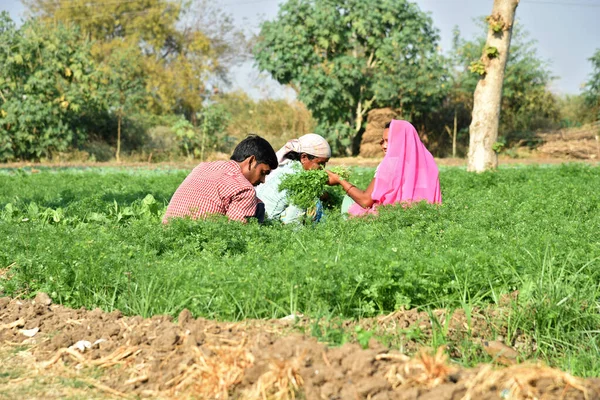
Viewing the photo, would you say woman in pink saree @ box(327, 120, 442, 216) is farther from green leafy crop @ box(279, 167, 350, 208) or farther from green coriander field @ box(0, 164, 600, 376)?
green coriander field @ box(0, 164, 600, 376)

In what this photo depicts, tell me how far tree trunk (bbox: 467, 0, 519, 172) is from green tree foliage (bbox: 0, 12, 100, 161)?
15463 millimetres

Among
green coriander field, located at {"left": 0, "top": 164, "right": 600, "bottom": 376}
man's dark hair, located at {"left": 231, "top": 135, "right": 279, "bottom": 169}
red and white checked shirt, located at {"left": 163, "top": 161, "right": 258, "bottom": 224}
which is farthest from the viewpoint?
man's dark hair, located at {"left": 231, "top": 135, "right": 279, "bottom": 169}

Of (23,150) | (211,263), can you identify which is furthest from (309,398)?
(23,150)

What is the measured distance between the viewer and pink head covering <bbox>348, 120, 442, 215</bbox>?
8.52 meters

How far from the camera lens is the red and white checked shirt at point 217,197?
709 centimetres

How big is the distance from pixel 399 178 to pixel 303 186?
1.29 metres

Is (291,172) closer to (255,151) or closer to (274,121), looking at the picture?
(255,151)

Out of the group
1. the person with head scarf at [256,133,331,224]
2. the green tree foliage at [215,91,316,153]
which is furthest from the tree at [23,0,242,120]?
the person with head scarf at [256,133,331,224]

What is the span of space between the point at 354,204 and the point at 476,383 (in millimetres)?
5383

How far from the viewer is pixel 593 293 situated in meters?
5.18

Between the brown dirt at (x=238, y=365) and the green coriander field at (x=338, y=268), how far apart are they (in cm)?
24

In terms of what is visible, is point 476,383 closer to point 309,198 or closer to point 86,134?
point 309,198

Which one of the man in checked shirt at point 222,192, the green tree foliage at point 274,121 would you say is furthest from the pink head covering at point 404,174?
the green tree foliage at point 274,121

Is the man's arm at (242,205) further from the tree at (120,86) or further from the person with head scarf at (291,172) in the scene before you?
the tree at (120,86)
